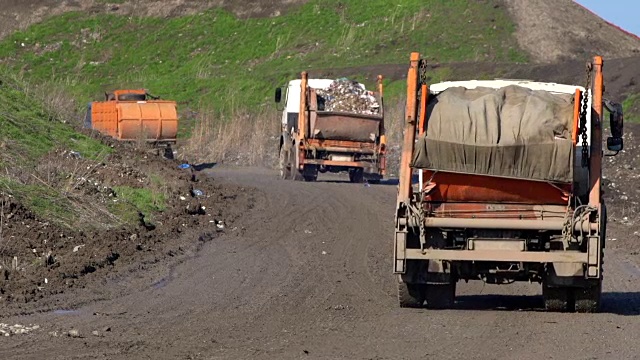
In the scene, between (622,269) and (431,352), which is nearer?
(431,352)

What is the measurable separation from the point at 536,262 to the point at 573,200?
2.68 feet

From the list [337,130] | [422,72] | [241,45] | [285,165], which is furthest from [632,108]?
[241,45]

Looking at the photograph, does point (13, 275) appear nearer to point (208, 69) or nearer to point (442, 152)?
point (442, 152)

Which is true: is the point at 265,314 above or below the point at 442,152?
below

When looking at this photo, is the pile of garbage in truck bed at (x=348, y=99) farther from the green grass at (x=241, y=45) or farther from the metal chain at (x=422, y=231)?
the green grass at (x=241, y=45)

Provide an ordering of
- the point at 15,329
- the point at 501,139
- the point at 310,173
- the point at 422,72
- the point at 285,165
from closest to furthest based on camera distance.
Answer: the point at 15,329
the point at 501,139
the point at 422,72
the point at 310,173
the point at 285,165

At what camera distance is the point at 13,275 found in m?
13.8

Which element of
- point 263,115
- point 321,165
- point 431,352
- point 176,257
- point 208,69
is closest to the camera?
point 431,352

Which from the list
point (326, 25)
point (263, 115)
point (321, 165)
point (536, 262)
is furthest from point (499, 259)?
point (326, 25)

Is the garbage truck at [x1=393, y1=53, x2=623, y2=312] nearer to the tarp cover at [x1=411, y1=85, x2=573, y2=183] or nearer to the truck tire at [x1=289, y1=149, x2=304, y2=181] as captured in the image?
the tarp cover at [x1=411, y1=85, x2=573, y2=183]

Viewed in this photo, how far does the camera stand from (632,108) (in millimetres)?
43312

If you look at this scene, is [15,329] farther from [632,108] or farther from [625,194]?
[632,108]

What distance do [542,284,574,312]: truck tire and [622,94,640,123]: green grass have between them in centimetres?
2971

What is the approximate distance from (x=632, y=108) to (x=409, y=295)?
3173 cm
